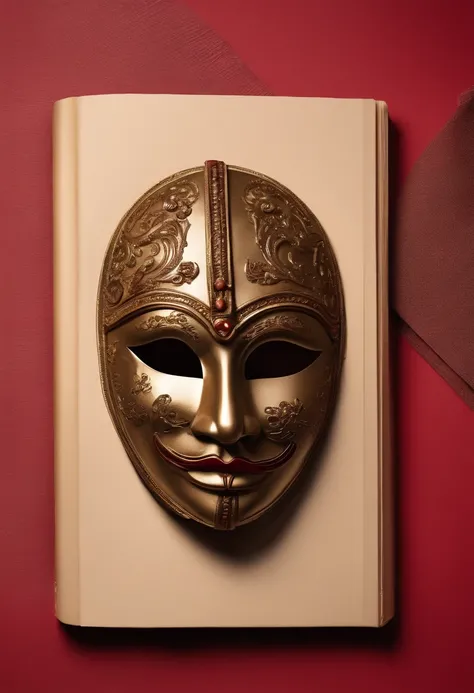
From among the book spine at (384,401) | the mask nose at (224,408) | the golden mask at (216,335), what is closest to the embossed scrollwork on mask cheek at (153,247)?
the golden mask at (216,335)

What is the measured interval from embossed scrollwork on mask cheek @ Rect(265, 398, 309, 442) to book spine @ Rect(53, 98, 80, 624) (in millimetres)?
243

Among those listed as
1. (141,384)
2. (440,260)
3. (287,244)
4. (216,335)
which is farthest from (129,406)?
(440,260)

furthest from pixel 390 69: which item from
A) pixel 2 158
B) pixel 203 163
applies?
pixel 2 158

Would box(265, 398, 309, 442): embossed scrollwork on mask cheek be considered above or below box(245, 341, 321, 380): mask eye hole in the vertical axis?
below

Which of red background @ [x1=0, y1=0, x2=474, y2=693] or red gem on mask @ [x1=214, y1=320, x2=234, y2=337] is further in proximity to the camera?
red background @ [x1=0, y1=0, x2=474, y2=693]

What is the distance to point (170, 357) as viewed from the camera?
0.99m

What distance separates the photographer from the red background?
40.4 inches

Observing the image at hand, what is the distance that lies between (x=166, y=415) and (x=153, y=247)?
20 cm

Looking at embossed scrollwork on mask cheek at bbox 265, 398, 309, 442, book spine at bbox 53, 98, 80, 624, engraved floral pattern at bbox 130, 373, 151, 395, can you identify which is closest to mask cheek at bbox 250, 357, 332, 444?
embossed scrollwork on mask cheek at bbox 265, 398, 309, 442

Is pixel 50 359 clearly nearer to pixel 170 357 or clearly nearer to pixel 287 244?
pixel 170 357

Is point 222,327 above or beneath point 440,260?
beneath

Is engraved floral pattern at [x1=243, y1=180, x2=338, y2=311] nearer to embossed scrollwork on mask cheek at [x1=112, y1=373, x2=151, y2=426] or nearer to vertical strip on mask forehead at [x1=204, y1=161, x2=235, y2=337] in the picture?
vertical strip on mask forehead at [x1=204, y1=161, x2=235, y2=337]

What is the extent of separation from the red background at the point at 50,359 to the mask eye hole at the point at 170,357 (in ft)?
0.47

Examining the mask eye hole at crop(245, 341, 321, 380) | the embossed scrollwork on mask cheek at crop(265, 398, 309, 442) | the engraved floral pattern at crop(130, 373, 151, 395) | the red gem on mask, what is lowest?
the embossed scrollwork on mask cheek at crop(265, 398, 309, 442)
